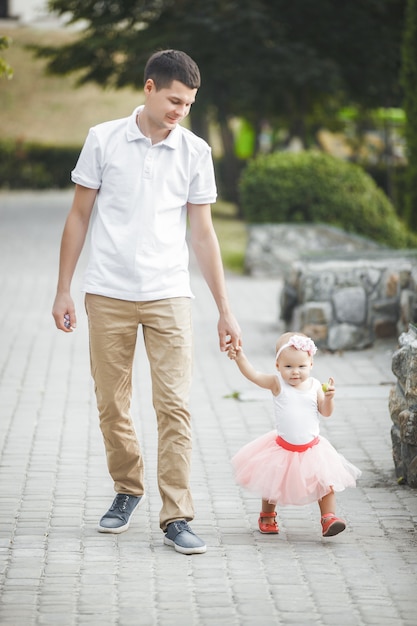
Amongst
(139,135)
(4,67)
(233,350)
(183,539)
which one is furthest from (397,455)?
(4,67)

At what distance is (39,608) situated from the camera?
404cm

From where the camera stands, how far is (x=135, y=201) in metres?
4.62

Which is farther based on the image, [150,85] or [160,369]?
[160,369]

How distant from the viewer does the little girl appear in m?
4.82

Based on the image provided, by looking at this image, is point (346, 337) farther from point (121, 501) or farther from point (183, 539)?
point (183, 539)

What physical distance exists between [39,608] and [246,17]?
18481 millimetres

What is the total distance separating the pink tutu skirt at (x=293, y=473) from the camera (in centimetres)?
482

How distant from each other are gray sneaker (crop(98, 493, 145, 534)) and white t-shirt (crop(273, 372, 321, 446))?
0.74 m

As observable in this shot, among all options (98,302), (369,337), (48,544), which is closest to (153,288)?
(98,302)

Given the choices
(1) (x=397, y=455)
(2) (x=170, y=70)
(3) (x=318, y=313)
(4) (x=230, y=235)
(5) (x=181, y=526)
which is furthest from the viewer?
(4) (x=230, y=235)

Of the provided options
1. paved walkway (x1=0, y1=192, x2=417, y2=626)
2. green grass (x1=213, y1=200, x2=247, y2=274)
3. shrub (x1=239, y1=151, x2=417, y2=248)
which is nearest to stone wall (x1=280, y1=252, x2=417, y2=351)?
paved walkway (x1=0, y1=192, x2=417, y2=626)

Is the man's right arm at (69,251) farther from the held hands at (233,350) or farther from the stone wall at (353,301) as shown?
the stone wall at (353,301)

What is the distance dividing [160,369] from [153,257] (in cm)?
47

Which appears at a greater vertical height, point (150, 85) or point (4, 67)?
point (150, 85)
